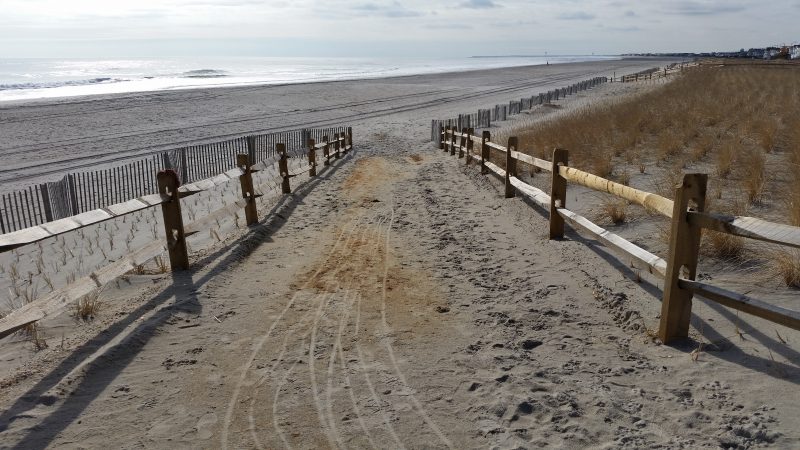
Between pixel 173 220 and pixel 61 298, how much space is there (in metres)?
2.02

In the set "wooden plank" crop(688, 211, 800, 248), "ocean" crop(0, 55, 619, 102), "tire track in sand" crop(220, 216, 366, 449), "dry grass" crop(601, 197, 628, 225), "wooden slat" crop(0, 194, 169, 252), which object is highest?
"ocean" crop(0, 55, 619, 102)

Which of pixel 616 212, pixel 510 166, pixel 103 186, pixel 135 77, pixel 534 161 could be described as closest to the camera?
pixel 616 212

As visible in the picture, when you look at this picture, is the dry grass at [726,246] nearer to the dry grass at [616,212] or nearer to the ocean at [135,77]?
the dry grass at [616,212]

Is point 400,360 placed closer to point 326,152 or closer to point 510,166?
point 510,166

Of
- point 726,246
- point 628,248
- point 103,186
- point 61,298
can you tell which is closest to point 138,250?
point 61,298

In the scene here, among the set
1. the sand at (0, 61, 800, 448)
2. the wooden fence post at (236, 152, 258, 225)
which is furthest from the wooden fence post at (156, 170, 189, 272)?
the wooden fence post at (236, 152, 258, 225)

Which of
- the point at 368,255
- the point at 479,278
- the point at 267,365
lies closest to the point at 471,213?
the point at 368,255

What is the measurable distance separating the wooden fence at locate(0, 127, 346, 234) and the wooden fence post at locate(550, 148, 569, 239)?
23.7 feet

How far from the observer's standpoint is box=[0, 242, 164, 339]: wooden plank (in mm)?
4148

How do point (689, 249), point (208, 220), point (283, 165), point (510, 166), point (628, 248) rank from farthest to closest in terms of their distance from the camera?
1. point (283, 165)
2. point (510, 166)
3. point (208, 220)
4. point (628, 248)
5. point (689, 249)

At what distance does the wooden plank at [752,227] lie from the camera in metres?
3.27

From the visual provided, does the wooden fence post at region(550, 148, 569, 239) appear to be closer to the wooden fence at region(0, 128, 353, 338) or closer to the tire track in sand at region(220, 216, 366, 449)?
the tire track in sand at region(220, 216, 366, 449)

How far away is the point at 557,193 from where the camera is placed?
286 inches

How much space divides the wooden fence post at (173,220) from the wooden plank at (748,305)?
17.5 feet
